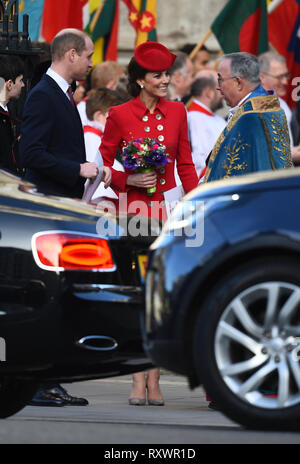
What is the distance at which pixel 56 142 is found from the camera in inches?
345

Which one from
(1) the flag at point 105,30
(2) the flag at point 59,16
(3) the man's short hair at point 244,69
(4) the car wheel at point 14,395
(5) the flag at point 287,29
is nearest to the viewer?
(4) the car wheel at point 14,395

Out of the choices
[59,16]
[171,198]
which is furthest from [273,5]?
[171,198]

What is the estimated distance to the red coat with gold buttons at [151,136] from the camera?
9211 mm

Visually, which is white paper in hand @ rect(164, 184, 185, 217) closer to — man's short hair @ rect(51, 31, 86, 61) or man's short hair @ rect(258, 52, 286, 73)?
man's short hair @ rect(51, 31, 86, 61)

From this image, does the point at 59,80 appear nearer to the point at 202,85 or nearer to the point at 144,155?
the point at 144,155

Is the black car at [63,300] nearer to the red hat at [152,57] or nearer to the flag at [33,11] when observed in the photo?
the red hat at [152,57]

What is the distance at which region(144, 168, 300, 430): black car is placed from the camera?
20.3 ft

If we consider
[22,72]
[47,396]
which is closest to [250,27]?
[22,72]

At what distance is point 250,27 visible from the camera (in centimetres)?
1593

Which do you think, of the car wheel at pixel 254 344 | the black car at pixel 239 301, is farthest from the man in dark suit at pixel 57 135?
the car wheel at pixel 254 344

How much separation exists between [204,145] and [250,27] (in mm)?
3811

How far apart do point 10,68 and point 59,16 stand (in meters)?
6.50

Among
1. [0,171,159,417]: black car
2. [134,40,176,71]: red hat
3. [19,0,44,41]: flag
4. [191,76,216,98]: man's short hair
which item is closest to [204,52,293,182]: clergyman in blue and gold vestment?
[134,40,176,71]: red hat

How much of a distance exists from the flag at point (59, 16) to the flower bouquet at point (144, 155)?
682 cm
